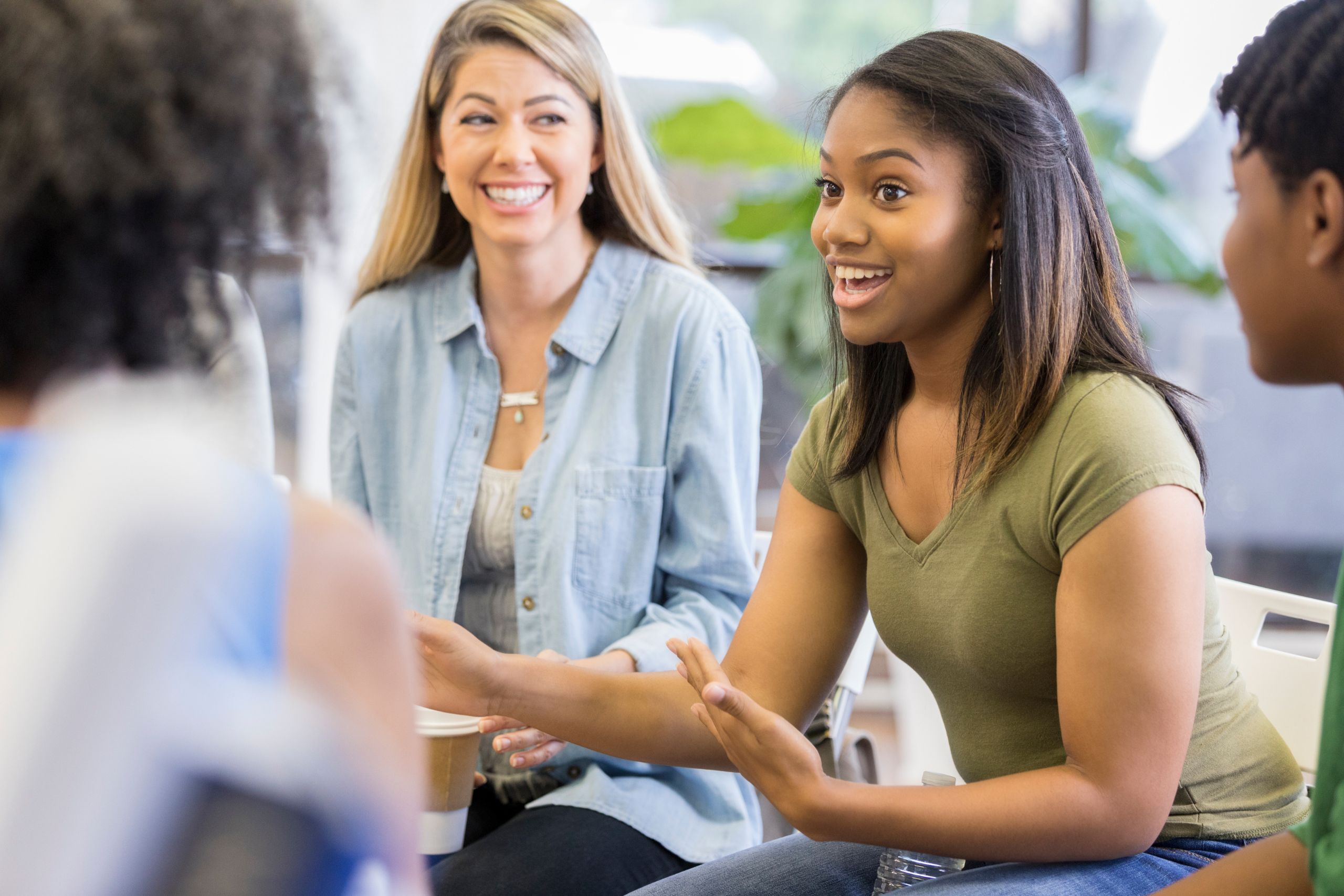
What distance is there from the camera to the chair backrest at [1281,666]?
131 cm

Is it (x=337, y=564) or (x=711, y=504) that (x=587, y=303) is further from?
(x=337, y=564)

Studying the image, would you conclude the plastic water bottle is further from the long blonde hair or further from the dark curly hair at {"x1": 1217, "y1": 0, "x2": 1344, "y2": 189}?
the long blonde hair

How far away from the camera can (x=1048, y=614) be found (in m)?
1.13

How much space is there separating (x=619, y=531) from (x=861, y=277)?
53 cm

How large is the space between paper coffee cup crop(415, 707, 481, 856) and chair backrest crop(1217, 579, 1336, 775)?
2.68 ft

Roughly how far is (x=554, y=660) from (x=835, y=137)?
64 centimetres

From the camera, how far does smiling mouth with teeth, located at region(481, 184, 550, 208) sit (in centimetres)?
166

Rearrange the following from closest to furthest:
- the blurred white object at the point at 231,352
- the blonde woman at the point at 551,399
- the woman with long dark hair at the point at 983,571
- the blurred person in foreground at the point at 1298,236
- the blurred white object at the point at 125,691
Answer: the blurred white object at the point at 125,691 → the blurred white object at the point at 231,352 → the blurred person in foreground at the point at 1298,236 → the woman with long dark hair at the point at 983,571 → the blonde woman at the point at 551,399

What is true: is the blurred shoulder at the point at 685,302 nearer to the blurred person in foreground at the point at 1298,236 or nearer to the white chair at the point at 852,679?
the white chair at the point at 852,679

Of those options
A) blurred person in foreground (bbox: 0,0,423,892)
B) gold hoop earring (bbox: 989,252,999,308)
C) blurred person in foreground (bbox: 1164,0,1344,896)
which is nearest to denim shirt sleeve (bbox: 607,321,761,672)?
gold hoop earring (bbox: 989,252,999,308)

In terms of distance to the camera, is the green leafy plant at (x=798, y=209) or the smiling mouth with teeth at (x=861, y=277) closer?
the smiling mouth with teeth at (x=861, y=277)

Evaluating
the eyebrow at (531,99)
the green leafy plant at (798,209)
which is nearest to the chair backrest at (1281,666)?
the eyebrow at (531,99)

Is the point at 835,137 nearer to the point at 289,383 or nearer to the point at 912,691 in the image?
the point at 912,691

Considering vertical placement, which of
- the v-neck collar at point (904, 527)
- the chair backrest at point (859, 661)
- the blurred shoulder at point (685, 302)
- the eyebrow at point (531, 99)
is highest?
the eyebrow at point (531, 99)
